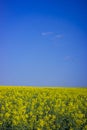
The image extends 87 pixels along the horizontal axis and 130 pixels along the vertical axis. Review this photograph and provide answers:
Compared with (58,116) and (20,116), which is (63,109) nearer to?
(58,116)

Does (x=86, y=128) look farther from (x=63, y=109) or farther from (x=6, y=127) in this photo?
(x=6, y=127)

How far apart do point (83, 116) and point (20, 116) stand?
2.39m

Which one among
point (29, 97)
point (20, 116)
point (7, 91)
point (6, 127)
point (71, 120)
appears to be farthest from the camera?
point (7, 91)

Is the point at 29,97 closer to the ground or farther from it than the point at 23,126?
farther from it

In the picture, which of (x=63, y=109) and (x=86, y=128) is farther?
(x=63, y=109)

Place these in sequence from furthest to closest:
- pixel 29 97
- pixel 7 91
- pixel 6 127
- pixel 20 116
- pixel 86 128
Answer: pixel 7 91, pixel 29 97, pixel 6 127, pixel 20 116, pixel 86 128

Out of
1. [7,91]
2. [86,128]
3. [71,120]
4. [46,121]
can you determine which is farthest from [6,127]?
[7,91]

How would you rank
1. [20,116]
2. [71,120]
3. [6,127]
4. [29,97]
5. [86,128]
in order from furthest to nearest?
[29,97]
[6,127]
[20,116]
[71,120]
[86,128]

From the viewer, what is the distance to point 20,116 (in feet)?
33.2

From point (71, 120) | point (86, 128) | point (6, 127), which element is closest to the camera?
point (86, 128)

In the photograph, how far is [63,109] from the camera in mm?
10430

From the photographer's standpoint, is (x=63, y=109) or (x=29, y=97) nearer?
(x=63, y=109)

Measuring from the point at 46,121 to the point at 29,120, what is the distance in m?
0.67

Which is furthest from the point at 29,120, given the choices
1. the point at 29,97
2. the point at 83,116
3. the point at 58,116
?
the point at 29,97
